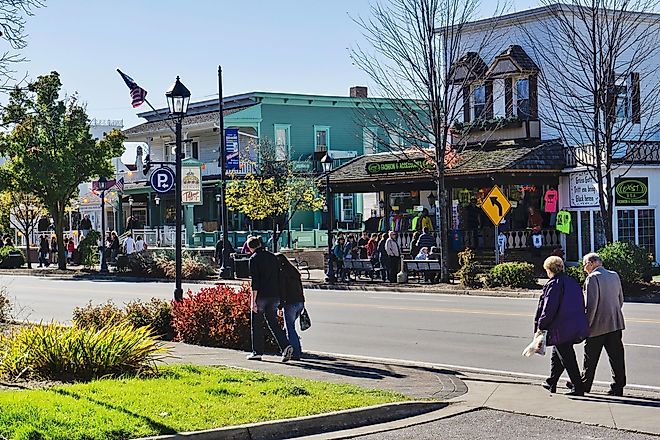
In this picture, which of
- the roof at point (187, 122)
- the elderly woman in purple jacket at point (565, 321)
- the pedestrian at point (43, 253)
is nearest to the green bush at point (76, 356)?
the elderly woman in purple jacket at point (565, 321)

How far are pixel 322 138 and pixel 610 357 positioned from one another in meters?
45.8

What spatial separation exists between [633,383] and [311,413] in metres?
4.75

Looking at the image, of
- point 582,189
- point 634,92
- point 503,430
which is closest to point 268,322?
point 503,430

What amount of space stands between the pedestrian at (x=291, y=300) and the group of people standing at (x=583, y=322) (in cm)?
401

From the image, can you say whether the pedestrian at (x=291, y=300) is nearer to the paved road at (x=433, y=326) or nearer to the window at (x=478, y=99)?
the paved road at (x=433, y=326)

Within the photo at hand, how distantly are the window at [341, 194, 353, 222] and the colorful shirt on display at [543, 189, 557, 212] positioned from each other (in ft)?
65.9

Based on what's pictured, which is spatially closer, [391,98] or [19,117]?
[19,117]

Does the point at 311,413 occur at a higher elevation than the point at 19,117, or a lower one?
lower

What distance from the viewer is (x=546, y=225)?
35875mm

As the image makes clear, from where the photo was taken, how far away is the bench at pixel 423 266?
3219 centimetres

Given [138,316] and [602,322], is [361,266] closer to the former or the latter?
[138,316]

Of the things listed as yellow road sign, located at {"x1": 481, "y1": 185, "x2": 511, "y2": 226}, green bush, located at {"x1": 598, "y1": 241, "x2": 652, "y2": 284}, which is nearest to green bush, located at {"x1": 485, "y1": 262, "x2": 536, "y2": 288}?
yellow road sign, located at {"x1": 481, "y1": 185, "x2": 511, "y2": 226}

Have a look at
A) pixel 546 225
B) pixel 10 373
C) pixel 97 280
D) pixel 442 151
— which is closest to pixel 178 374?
pixel 10 373

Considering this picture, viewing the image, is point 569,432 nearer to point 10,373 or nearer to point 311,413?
point 311,413
